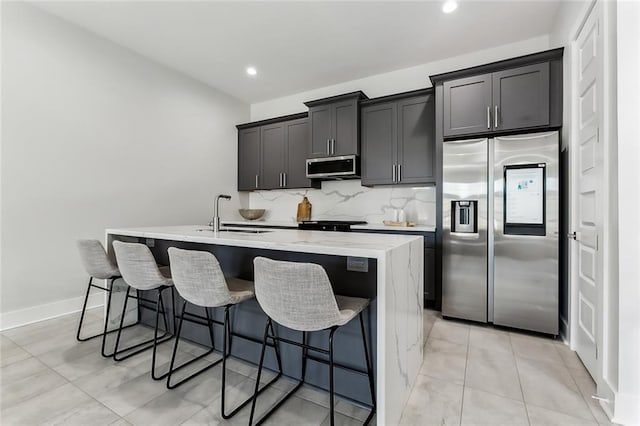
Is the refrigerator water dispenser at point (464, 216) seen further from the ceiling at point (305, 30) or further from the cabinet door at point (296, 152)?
the cabinet door at point (296, 152)

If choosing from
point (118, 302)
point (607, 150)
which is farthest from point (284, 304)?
point (118, 302)

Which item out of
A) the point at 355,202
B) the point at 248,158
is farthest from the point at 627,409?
the point at 248,158

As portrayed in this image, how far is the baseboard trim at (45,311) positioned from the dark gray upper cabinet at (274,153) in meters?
2.57

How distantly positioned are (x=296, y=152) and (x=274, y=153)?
0.44 metres

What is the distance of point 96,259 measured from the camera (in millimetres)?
2289

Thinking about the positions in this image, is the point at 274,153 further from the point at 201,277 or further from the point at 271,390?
the point at 271,390

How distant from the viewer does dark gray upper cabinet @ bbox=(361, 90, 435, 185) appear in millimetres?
3408

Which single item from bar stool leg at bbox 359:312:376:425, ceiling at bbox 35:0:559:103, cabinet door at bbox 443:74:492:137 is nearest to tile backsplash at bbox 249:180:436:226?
cabinet door at bbox 443:74:492:137

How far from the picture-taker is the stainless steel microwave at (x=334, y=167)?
3.82 m

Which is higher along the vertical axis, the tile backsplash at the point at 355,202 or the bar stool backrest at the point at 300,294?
the tile backsplash at the point at 355,202

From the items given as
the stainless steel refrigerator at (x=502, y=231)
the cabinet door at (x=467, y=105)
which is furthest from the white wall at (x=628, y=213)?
the cabinet door at (x=467, y=105)

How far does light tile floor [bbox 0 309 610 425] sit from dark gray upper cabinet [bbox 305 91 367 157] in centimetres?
259

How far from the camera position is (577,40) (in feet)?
7.25

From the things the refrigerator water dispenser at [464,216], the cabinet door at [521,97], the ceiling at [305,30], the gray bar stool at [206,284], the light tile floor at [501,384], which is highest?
the ceiling at [305,30]
